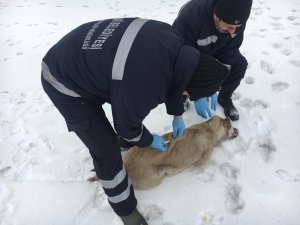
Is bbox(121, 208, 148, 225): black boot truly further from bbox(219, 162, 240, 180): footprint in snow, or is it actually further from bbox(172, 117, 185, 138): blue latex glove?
bbox(219, 162, 240, 180): footprint in snow

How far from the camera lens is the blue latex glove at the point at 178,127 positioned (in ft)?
8.42

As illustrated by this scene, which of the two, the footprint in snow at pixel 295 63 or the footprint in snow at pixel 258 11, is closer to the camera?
the footprint in snow at pixel 295 63

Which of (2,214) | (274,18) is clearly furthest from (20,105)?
(274,18)

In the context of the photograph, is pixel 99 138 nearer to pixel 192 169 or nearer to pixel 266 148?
pixel 192 169

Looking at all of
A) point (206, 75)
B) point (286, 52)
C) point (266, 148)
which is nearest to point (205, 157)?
point (266, 148)

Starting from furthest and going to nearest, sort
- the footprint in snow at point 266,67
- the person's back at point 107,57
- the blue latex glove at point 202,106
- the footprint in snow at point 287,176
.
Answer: the footprint in snow at point 266,67 < the blue latex glove at point 202,106 < the footprint in snow at point 287,176 < the person's back at point 107,57

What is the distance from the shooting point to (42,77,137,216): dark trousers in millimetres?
2070

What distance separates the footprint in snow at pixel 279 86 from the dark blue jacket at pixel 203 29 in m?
1.11

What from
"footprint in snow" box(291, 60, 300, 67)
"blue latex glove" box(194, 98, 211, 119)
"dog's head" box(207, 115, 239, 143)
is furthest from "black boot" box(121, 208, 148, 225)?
"footprint in snow" box(291, 60, 300, 67)

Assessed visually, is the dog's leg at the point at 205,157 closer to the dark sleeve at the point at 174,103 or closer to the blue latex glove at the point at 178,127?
the blue latex glove at the point at 178,127

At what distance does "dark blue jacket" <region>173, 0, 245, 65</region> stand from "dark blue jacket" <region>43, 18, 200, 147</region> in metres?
0.82

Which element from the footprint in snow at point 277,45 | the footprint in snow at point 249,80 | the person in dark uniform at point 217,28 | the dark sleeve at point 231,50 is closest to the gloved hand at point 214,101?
the person in dark uniform at point 217,28

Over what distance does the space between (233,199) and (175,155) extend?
659 mm

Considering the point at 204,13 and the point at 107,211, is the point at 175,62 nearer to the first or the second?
the point at 204,13
